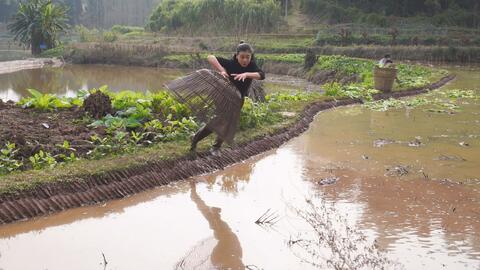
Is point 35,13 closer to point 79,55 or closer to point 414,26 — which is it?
point 79,55

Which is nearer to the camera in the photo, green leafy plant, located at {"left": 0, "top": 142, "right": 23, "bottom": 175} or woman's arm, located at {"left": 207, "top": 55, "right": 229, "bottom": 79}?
green leafy plant, located at {"left": 0, "top": 142, "right": 23, "bottom": 175}

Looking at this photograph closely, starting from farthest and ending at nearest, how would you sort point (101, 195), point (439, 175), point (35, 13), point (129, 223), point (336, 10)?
point (336, 10), point (35, 13), point (439, 175), point (101, 195), point (129, 223)

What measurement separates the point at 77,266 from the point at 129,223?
1000 millimetres

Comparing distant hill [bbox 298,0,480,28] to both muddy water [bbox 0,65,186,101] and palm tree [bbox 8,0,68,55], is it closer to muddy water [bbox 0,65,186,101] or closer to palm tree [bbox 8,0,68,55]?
muddy water [bbox 0,65,186,101]

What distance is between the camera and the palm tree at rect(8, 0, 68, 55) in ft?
139

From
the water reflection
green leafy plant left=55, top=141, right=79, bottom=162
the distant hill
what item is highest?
the distant hill

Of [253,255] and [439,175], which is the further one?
[439,175]

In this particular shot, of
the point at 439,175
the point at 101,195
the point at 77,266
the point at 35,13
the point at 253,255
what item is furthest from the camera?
the point at 35,13

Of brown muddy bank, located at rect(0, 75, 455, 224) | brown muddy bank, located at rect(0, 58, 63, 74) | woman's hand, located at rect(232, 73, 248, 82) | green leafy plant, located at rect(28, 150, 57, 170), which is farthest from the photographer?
brown muddy bank, located at rect(0, 58, 63, 74)

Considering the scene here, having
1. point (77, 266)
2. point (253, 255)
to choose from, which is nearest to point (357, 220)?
point (253, 255)

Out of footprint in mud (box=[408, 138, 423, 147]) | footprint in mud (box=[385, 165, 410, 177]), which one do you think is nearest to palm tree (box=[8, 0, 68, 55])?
footprint in mud (box=[408, 138, 423, 147])

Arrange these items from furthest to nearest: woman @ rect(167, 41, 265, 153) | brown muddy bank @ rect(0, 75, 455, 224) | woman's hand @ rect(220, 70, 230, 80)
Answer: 1. woman @ rect(167, 41, 265, 153)
2. woman's hand @ rect(220, 70, 230, 80)
3. brown muddy bank @ rect(0, 75, 455, 224)

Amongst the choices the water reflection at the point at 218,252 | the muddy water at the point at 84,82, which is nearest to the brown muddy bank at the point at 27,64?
the muddy water at the point at 84,82

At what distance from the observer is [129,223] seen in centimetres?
476
